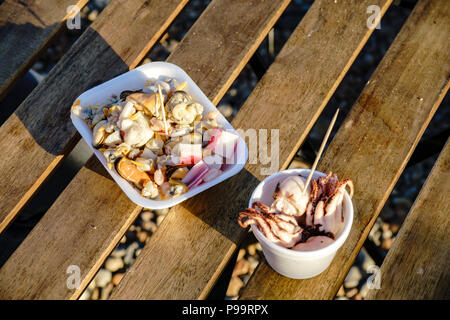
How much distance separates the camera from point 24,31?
122cm

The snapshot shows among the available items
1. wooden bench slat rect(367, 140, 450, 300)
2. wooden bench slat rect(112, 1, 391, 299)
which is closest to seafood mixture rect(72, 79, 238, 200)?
wooden bench slat rect(112, 1, 391, 299)

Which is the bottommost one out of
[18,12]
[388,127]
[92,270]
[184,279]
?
[388,127]

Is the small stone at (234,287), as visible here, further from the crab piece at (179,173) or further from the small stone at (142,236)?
the crab piece at (179,173)

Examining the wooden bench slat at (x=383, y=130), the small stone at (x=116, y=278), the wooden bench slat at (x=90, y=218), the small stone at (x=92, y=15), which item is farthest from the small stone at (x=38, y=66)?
the wooden bench slat at (x=383, y=130)

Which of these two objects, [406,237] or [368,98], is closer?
[406,237]

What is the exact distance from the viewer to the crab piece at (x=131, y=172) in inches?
35.5

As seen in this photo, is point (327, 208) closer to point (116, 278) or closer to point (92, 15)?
point (116, 278)

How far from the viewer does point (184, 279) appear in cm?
93

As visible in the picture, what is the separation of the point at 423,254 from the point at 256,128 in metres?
0.48

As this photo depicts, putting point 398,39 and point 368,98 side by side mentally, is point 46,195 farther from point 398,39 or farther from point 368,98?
point 398,39

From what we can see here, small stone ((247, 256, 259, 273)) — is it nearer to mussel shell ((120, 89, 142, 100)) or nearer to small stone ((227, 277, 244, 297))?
small stone ((227, 277, 244, 297))
